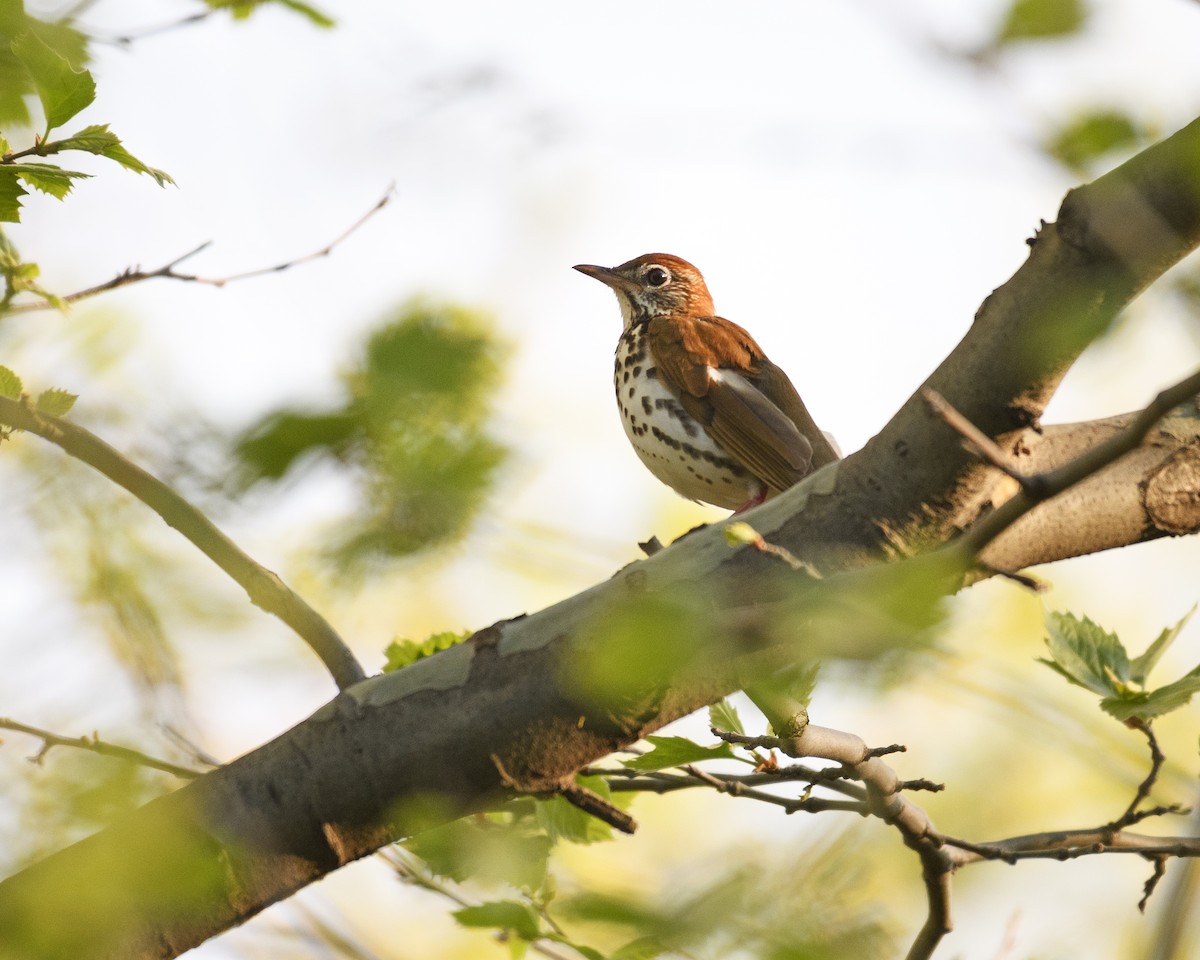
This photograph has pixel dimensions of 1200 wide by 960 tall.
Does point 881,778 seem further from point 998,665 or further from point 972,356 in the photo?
point 972,356

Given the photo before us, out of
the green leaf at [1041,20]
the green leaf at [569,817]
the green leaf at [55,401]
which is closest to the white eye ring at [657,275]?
the green leaf at [569,817]

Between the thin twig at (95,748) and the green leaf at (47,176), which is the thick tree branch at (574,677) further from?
the green leaf at (47,176)

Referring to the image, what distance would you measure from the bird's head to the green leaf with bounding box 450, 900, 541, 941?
10.7 ft

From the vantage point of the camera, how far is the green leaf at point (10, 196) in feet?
6.43

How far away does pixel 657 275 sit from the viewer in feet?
17.5

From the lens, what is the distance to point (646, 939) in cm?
122

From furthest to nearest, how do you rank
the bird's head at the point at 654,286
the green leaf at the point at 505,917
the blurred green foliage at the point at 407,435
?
1. the bird's head at the point at 654,286
2. the green leaf at the point at 505,917
3. the blurred green foliage at the point at 407,435

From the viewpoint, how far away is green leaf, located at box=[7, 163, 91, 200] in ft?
6.37

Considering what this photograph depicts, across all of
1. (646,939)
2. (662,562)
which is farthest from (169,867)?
(646,939)

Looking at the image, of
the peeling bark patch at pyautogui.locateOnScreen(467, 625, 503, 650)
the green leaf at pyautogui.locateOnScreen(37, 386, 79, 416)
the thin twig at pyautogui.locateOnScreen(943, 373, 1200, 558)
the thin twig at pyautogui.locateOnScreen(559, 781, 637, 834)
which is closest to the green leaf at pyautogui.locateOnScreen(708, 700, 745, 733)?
the thin twig at pyautogui.locateOnScreen(559, 781, 637, 834)

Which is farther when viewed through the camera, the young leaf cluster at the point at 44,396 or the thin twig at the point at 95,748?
the young leaf cluster at the point at 44,396

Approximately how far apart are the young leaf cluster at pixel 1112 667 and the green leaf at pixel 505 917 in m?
0.95

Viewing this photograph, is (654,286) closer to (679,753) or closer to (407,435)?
(679,753)

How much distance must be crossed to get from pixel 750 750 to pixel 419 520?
974mm
